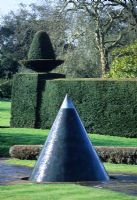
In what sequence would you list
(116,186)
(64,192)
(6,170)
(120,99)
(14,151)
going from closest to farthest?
(64,192) < (116,186) < (6,170) < (14,151) < (120,99)

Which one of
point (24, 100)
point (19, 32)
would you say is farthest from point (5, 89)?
point (24, 100)

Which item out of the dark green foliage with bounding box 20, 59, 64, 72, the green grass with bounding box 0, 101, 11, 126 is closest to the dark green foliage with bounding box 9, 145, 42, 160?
the dark green foliage with bounding box 20, 59, 64, 72

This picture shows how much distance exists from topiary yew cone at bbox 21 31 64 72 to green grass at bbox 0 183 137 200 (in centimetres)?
2098

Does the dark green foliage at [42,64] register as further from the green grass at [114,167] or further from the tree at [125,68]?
the green grass at [114,167]

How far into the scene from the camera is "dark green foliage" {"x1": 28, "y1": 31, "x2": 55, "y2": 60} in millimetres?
30297

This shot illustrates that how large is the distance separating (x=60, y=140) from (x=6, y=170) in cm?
296

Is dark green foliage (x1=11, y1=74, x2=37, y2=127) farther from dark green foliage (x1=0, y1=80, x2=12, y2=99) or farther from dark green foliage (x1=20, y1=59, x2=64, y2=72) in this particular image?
dark green foliage (x1=0, y1=80, x2=12, y2=99)

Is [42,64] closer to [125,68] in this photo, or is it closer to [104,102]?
[125,68]

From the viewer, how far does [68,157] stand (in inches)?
394

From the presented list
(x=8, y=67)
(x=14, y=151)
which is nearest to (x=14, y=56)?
(x=8, y=67)

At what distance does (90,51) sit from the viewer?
4269cm

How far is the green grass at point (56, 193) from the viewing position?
8141mm

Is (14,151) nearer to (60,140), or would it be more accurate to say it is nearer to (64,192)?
(60,140)

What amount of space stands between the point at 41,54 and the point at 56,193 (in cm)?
2228
